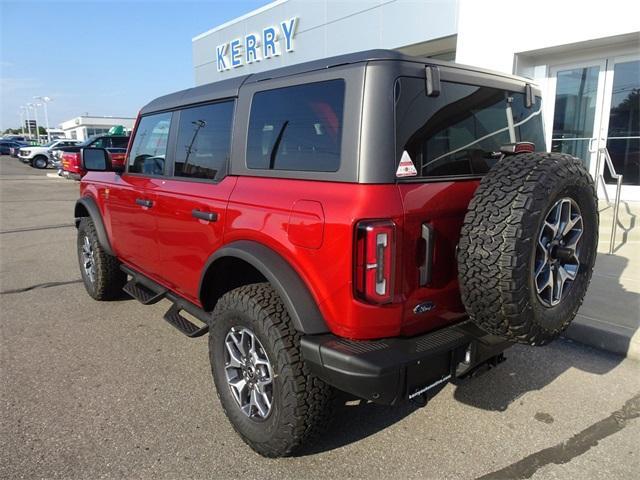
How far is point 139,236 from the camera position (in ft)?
12.5

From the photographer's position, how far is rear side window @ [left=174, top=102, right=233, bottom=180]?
2.95 m

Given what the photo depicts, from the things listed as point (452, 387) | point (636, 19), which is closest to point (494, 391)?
point (452, 387)

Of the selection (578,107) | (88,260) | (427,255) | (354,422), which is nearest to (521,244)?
(427,255)

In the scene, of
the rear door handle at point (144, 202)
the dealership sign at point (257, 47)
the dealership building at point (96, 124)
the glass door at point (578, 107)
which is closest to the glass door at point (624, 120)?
the glass door at point (578, 107)

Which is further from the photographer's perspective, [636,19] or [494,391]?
[636,19]

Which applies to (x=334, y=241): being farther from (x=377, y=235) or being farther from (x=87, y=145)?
(x=87, y=145)

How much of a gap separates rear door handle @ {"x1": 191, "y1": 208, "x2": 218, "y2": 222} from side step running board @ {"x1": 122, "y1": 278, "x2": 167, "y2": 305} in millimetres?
990

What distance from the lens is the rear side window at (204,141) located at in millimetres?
2949

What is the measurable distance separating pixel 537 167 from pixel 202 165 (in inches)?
78.7

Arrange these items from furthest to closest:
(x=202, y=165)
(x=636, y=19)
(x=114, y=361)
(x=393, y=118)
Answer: (x=636, y=19) → (x=114, y=361) → (x=202, y=165) → (x=393, y=118)

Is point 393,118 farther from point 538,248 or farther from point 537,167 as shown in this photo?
point 538,248

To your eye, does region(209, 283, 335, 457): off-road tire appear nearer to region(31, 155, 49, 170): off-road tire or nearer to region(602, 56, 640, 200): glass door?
region(602, 56, 640, 200): glass door

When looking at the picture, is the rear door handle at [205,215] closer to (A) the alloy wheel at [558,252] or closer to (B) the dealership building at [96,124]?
(A) the alloy wheel at [558,252]

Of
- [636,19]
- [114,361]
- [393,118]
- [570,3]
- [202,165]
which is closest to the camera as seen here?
[393,118]
